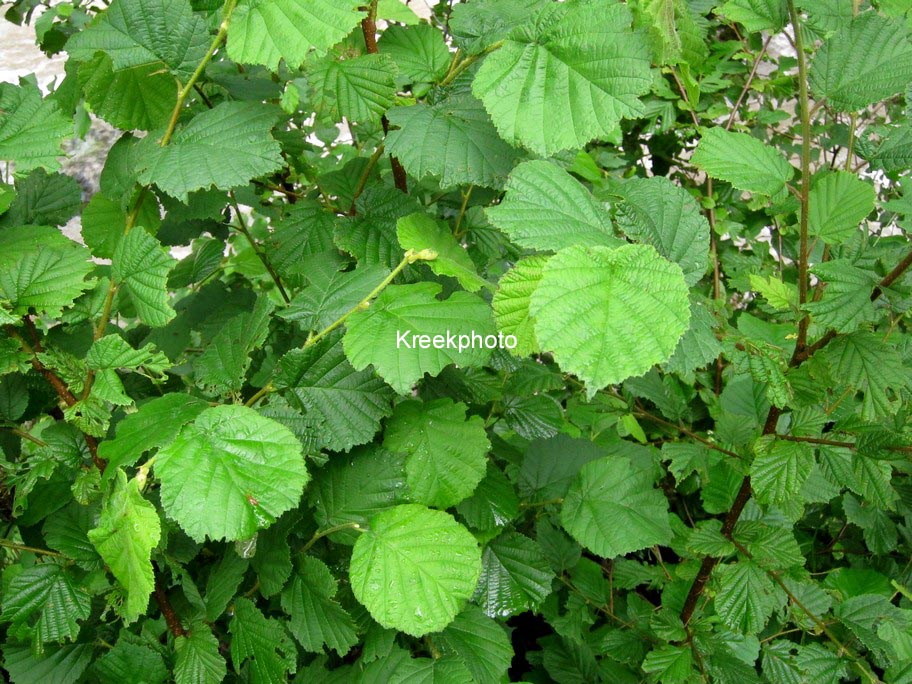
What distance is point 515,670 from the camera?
180cm

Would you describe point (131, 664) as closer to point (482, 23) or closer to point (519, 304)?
point (519, 304)

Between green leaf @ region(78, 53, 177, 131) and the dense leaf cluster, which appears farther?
green leaf @ region(78, 53, 177, 131)

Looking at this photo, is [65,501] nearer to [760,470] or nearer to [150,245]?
[150,245]

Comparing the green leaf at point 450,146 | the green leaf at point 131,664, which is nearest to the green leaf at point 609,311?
the green leaf at point 450,146

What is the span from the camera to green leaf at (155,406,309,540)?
70 cm

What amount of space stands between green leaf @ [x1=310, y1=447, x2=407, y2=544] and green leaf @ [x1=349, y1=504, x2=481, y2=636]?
72 mm

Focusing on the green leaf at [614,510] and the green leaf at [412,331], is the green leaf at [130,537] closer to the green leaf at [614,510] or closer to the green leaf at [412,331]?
the green leaf at [412,331]

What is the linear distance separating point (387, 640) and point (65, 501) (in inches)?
20.3

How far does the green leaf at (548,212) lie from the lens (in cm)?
71

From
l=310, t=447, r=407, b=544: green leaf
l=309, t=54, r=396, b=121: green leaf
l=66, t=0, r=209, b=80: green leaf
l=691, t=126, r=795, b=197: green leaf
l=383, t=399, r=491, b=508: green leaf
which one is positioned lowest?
l=310, t=447, r=407, b=544: green leaf

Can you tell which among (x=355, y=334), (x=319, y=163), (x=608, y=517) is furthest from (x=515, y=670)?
(x=319, y=163)

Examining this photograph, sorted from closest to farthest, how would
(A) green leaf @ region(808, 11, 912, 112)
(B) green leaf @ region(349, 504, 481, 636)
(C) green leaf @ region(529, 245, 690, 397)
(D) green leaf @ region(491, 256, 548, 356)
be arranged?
(C) green leaf @ region(529, 245, 690, 397) → (D) green leaf @ region(491, 256, 548, 356) → (B) green leaf @ region(349, 504, 481, 636) → (A) green leaf @ region(808, 11, 912, 112)

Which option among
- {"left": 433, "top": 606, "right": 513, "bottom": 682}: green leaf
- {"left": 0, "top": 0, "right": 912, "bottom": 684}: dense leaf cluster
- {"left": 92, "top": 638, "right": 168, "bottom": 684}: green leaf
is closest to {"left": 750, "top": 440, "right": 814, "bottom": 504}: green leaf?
{"left": 0, "top": 0, "right": 912, "bottom": 684}: dense leaf cluster

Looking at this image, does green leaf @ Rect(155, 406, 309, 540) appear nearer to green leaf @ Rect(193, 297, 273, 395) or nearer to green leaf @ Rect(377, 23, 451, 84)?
green leaf @ Rect(193, 297, 273, 395)
